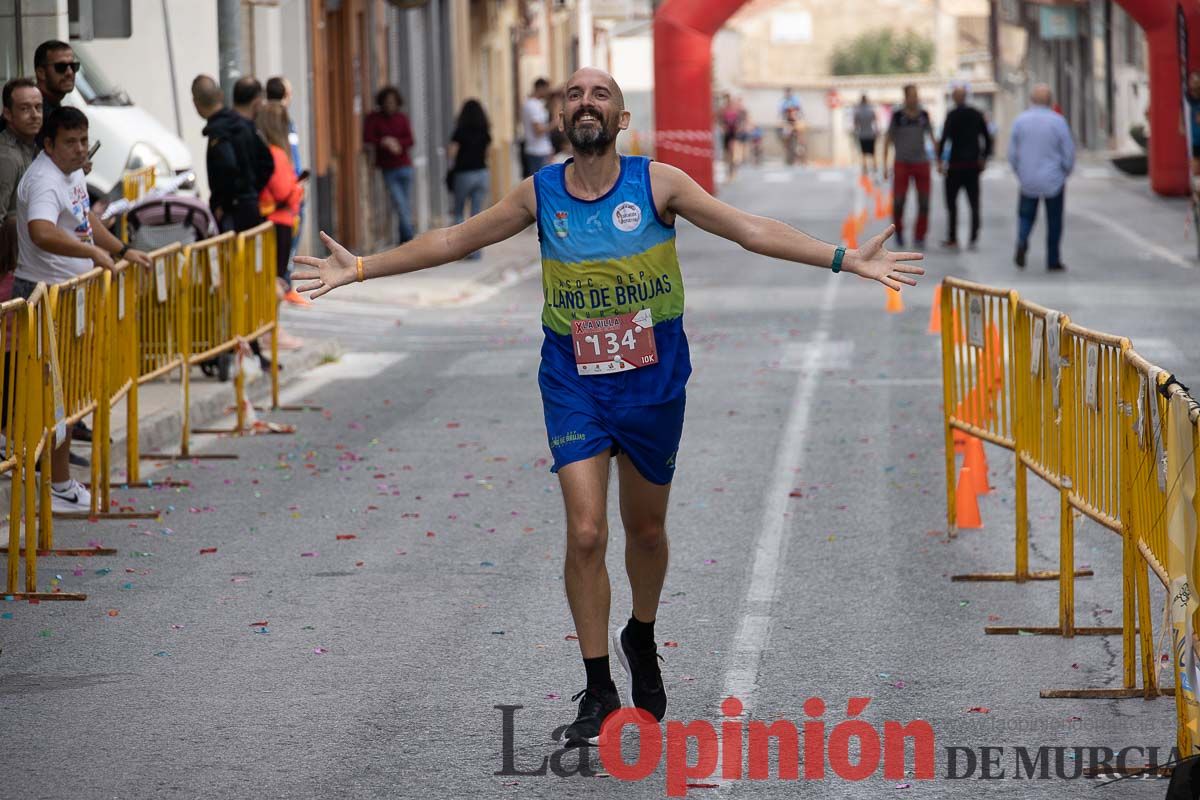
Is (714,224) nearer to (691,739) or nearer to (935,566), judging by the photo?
(691,739)

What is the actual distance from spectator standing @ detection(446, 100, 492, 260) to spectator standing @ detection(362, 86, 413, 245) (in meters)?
0.61

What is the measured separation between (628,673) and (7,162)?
18.1 feet

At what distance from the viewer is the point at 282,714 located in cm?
682

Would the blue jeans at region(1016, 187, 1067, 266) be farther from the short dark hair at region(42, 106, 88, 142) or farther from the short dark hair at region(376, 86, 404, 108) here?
the short dark hair at region(42, 106, 88, 142)

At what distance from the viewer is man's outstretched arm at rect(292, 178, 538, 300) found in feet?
22.0

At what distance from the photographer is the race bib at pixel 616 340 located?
21.4 feet

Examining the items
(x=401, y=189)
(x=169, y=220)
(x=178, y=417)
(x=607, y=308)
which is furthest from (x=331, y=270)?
(x=401, y=189)

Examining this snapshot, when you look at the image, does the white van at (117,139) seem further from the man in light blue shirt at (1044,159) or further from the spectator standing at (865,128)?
the spectator standing at (865,128)

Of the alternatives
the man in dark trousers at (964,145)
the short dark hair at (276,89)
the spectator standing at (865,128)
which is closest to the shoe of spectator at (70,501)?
the short dark hair at (276,89)

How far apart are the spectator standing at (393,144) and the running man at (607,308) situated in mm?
21096

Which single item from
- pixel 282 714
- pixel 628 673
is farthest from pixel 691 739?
pixel 282 714

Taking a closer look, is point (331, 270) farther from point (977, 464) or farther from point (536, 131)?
point (536, 131)

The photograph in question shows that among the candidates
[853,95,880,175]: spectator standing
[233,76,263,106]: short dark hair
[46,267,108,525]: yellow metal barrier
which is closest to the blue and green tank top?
[46,267,108,525]: yellow metal barrier

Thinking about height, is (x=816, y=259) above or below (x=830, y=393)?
above
